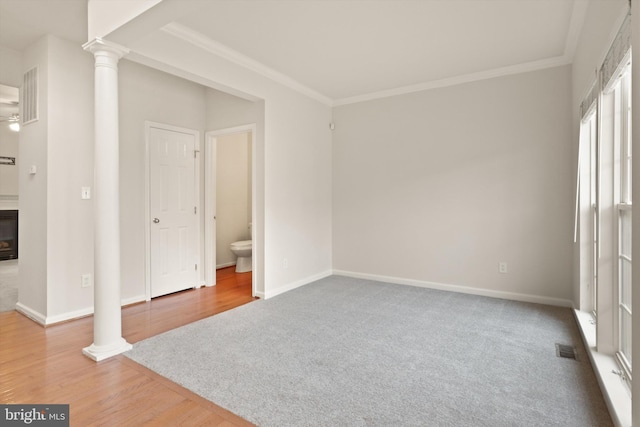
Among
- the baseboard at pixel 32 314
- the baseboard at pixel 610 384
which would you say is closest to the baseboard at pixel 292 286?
the baseboard at pixel 32 314

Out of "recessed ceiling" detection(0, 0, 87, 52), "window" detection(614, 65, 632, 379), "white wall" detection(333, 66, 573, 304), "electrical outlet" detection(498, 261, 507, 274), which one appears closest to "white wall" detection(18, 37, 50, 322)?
"recessed ceiling" detection(0, 0, 87, 52)

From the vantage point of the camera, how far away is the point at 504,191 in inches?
157

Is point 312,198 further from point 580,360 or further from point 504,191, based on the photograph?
point 580,360

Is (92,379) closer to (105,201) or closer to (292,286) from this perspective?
(105,201)

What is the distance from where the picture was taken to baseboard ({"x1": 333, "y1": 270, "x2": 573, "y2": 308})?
3.77 metres

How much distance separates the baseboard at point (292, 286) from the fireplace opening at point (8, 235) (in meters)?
6.26

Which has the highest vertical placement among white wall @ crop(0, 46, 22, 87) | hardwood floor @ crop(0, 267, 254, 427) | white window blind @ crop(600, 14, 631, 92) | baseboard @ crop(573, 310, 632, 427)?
white wall @ crop(0, 46, 22, 87)

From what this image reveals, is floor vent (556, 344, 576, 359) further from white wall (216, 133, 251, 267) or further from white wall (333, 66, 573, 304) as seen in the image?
white wall (216, 133, 251, 267)

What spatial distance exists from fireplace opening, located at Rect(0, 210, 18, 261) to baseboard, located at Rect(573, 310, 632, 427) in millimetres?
9355

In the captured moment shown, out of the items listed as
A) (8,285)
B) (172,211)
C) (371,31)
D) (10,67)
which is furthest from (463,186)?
(8,285)

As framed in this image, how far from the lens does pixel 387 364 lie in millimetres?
2418

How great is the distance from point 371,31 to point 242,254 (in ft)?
12.2

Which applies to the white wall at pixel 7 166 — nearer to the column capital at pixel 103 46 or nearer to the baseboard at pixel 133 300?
the baseboard at pixel 133 300

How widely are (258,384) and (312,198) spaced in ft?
10.1
